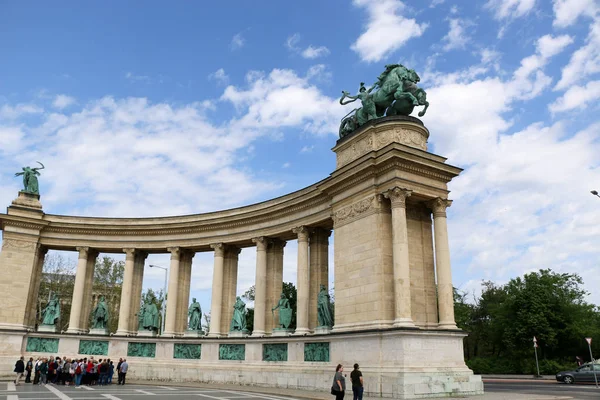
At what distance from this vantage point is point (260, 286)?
1390 inches

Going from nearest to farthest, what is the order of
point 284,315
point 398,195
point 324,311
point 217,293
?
point 398,195, point 324,311, point 284,315, point 217,293

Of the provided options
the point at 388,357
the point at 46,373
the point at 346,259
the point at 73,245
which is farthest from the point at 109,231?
the point at 388,357

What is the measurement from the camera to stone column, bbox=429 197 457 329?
2509 centimetres

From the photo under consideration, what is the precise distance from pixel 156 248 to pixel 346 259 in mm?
19431

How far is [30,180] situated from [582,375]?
155 feet

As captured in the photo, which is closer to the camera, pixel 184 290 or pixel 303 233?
pixel 303 233

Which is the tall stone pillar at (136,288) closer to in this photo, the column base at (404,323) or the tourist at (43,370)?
the tourist at (43,370)

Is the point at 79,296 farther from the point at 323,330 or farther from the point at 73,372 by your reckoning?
the point at 323,330

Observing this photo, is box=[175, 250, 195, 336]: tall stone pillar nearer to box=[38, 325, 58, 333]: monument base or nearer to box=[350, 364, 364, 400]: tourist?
box=[38, 325, 58, 333]: monument base

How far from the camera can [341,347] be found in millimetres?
26312

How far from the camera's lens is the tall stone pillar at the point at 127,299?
39375mm

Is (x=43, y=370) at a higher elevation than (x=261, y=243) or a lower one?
lower

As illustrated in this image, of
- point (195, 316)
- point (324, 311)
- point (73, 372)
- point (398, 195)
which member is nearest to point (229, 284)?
point (195, 316)

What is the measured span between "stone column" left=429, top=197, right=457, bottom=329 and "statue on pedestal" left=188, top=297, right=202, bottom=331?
65.2 feet
